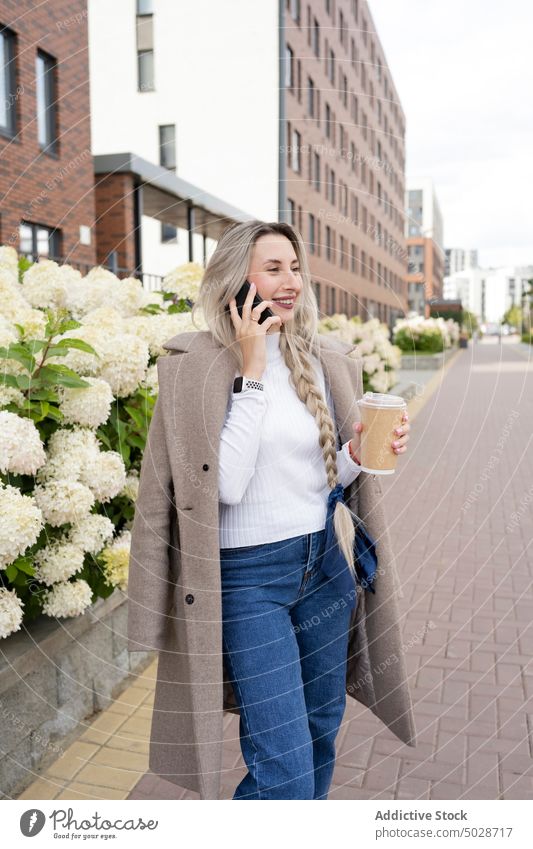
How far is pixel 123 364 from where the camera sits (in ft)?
11.7

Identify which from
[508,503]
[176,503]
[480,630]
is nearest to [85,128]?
[508,503]

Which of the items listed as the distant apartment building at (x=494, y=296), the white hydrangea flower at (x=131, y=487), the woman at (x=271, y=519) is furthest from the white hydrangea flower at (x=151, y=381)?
the distant apartment building at (x=494, y=296)

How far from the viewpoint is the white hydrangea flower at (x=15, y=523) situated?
8.66 feet

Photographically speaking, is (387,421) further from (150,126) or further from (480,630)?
(150,126)

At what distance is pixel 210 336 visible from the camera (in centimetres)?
239

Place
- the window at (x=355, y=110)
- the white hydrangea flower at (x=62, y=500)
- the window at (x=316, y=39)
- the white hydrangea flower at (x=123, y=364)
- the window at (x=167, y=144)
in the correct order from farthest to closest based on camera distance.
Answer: the window at (x=355, y=110) → the window at (x=316, y=39) → the window at (x=167, y=144) → the white hydrangea flower at (x=123, y=364) → the white hydrangea flower at (x=62, y=500)

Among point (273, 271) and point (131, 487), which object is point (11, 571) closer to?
point (131, 487)

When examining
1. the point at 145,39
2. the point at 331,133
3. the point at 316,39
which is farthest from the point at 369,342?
the point at 316,39

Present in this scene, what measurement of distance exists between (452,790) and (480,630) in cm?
179

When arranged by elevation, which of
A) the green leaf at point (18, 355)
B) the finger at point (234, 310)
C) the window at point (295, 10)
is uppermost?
the window at point (295, 10)

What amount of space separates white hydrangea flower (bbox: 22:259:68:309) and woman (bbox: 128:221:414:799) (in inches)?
86.9

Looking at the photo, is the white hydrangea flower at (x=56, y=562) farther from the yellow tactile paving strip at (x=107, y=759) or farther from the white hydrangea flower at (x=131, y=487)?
the yellow tactile paving strip at (x=107, y=759)

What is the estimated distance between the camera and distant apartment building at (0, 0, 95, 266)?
45.1 feet

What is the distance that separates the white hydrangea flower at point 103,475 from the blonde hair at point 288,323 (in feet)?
3.37
